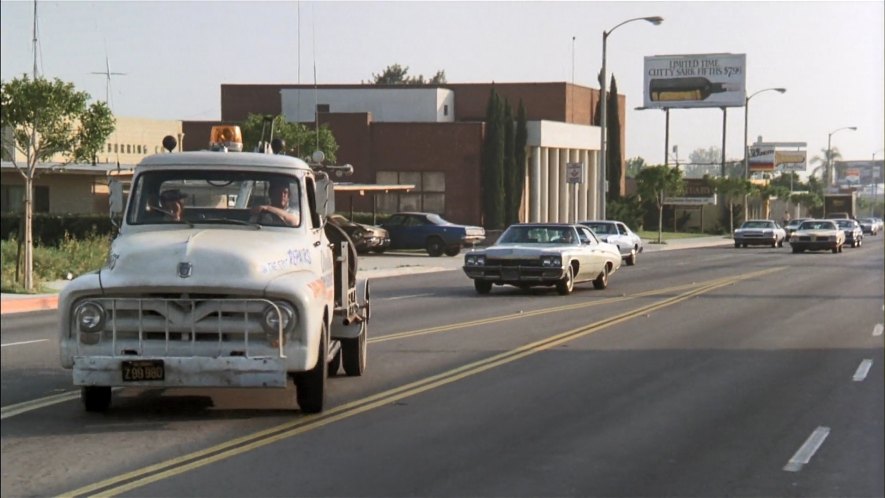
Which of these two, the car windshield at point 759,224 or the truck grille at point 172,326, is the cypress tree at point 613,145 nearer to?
the car windshield at point 759,224

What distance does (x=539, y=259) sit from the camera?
84.3ft

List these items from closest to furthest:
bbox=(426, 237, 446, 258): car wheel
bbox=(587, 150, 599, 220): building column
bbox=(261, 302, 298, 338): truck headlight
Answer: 1. bbox=(261, 302, 298, 338): truck headlight
2. bbox=(426, 237, 446, 258): car wheel
3. bbox=(587, 150, 599, 220): building column

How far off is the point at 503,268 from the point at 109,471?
58.4 ft

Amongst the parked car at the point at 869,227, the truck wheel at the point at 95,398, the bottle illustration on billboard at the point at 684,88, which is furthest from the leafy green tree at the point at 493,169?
the truck wheel at the point at 95,398

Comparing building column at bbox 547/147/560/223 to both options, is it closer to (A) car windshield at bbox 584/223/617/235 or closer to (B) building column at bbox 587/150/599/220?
(B) building column at bbox 587/150/599/220

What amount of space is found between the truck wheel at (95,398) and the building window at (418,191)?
165ft

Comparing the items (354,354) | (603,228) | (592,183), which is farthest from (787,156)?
(354,354)

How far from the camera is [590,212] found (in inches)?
2958

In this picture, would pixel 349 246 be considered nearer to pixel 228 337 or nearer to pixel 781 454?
pixel 228 337

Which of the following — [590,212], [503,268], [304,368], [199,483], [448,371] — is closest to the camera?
[199,483]

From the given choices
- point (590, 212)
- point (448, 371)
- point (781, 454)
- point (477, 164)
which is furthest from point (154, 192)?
point (590, 212)

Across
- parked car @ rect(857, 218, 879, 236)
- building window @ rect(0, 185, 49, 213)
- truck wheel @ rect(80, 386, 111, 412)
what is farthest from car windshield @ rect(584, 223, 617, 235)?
parked car @ rect(857, 218, 879, 236)

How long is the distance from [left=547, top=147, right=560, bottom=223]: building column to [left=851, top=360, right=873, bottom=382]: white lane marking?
51585 millimetres

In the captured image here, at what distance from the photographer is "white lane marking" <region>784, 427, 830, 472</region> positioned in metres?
9.55
